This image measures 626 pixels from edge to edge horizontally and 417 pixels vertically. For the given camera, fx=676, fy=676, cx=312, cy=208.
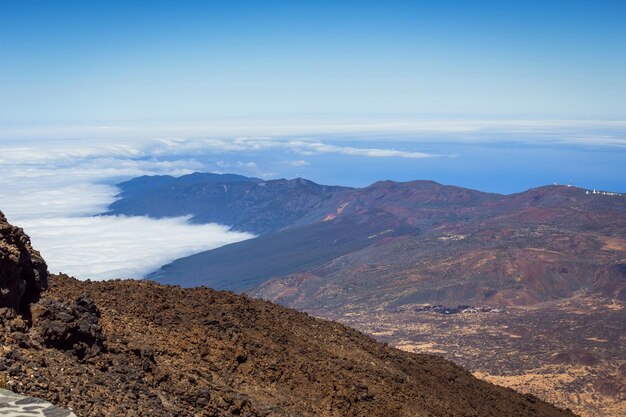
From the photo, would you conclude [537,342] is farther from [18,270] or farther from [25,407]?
[25,407]

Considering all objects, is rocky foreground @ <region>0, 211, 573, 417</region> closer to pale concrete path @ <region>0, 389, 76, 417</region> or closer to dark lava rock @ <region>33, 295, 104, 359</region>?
dark lava rock @ <region>33, 295, 104, 359</region>

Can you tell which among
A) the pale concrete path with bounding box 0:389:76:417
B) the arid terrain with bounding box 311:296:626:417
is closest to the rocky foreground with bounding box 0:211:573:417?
the pale concrete path with bounding box 0:389:76:417

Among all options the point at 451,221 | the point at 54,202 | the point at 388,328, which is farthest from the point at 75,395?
the point at 54,202

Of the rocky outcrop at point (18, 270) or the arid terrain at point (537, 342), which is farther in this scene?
the arid terrain at point (537, 342)

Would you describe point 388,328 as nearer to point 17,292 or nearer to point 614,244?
point 614,244

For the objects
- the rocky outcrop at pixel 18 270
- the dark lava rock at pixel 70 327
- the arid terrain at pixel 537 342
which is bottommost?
the arid terrain at pixel 537 342

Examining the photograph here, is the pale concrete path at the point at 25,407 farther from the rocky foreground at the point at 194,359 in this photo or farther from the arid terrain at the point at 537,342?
the arid terrain at the point at 537,342

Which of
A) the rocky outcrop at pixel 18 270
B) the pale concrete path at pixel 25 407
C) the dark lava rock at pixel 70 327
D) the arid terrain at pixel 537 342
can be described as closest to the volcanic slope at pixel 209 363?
the dark lava rock at pixel 70 327
